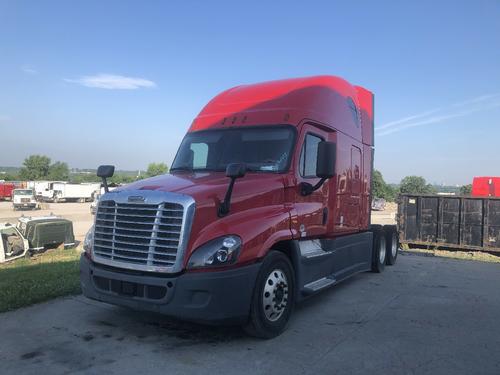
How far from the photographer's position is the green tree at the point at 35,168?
4063 inches

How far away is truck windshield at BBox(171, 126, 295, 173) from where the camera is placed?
5.84 m

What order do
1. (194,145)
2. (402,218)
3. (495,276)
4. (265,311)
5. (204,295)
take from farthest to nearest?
(402,218) < (495,276) < (194,145) < (265,311) < (204,295)

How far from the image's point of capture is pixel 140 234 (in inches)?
189

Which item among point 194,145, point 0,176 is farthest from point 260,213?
point 0,176

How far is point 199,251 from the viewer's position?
4.60 metres

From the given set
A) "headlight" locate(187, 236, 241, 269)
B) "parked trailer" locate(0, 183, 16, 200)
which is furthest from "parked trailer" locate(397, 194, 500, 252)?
Answer: "parked trailer" locate(0, 183, 16, 200)

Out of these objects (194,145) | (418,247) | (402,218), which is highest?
(194,145)

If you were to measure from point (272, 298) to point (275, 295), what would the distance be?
3.2 inches

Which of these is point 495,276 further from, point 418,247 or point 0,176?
point 0,176

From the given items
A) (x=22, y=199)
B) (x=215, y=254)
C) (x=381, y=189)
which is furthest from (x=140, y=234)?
(x=381, y=189)

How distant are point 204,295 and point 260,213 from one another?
44.7 inches

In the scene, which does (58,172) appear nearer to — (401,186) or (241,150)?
(401,186)

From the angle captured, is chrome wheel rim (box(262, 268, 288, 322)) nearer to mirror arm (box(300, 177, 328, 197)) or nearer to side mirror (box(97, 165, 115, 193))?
mirror arm (box(300, 177, 328, 197))

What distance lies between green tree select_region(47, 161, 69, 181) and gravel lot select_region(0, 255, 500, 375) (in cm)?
10718
